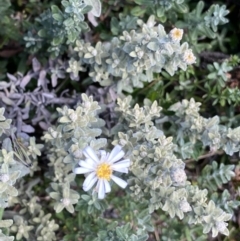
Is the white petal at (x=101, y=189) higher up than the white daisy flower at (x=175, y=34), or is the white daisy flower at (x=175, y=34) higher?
the white daisy flower at (x=175, y=34)

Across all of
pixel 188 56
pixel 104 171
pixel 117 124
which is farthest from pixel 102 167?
pixel 188 56

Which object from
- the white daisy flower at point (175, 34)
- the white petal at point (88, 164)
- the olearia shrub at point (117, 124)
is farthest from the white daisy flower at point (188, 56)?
the white petal at point (88, 164)

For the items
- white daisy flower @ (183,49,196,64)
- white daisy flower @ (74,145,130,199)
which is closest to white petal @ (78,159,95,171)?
white daisy flower @ (74,145,130,199)

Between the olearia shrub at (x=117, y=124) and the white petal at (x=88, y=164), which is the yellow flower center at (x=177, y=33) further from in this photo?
the white petal at (x=88, y=164)

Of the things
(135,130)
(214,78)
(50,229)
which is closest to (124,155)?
(135,130)

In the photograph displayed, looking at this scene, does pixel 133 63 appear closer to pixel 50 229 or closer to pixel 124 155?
pixel 124 155

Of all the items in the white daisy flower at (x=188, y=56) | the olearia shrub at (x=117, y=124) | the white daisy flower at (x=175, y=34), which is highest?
the white daisy flower at (x=175, y=34)

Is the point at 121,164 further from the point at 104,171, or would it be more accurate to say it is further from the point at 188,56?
the point at 188,56

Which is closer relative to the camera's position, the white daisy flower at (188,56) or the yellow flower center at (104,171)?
the yellow flower center at (104,171)
